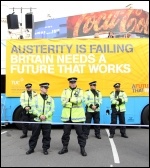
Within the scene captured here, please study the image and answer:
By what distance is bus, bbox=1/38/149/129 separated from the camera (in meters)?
11.3

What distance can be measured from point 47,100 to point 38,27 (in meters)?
24.6

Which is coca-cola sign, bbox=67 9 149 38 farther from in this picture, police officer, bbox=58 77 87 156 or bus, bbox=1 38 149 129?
police officer, bbox=58 77 87 156

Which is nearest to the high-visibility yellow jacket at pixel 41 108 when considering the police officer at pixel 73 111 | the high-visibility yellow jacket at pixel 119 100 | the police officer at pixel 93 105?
the police officer at pixel 73 111

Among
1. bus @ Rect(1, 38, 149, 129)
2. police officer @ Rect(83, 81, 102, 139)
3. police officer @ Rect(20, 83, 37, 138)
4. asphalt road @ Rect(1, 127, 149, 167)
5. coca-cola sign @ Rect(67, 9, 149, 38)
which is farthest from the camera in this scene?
coca-cola sign @ Rect(67, 9, 149, 38)

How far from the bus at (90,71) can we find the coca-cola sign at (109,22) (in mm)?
12987

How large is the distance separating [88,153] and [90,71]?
4102mm

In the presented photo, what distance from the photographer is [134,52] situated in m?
11.4

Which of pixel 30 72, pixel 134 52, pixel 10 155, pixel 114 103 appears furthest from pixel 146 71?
pixel 10 155

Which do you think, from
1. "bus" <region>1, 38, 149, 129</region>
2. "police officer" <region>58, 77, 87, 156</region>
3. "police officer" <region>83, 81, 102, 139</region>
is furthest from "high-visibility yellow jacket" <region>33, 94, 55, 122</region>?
"bus" <region>1, 38, 149, 129</region>

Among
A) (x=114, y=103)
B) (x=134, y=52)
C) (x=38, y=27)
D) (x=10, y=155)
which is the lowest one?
(x=10, y=155)

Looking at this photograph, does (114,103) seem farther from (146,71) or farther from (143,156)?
(143,156)

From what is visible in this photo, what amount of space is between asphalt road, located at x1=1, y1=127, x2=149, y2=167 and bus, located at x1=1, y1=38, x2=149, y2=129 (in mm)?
1207

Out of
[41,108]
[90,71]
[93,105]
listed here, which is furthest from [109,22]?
[41,108]

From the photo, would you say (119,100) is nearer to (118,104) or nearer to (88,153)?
(118,104)
